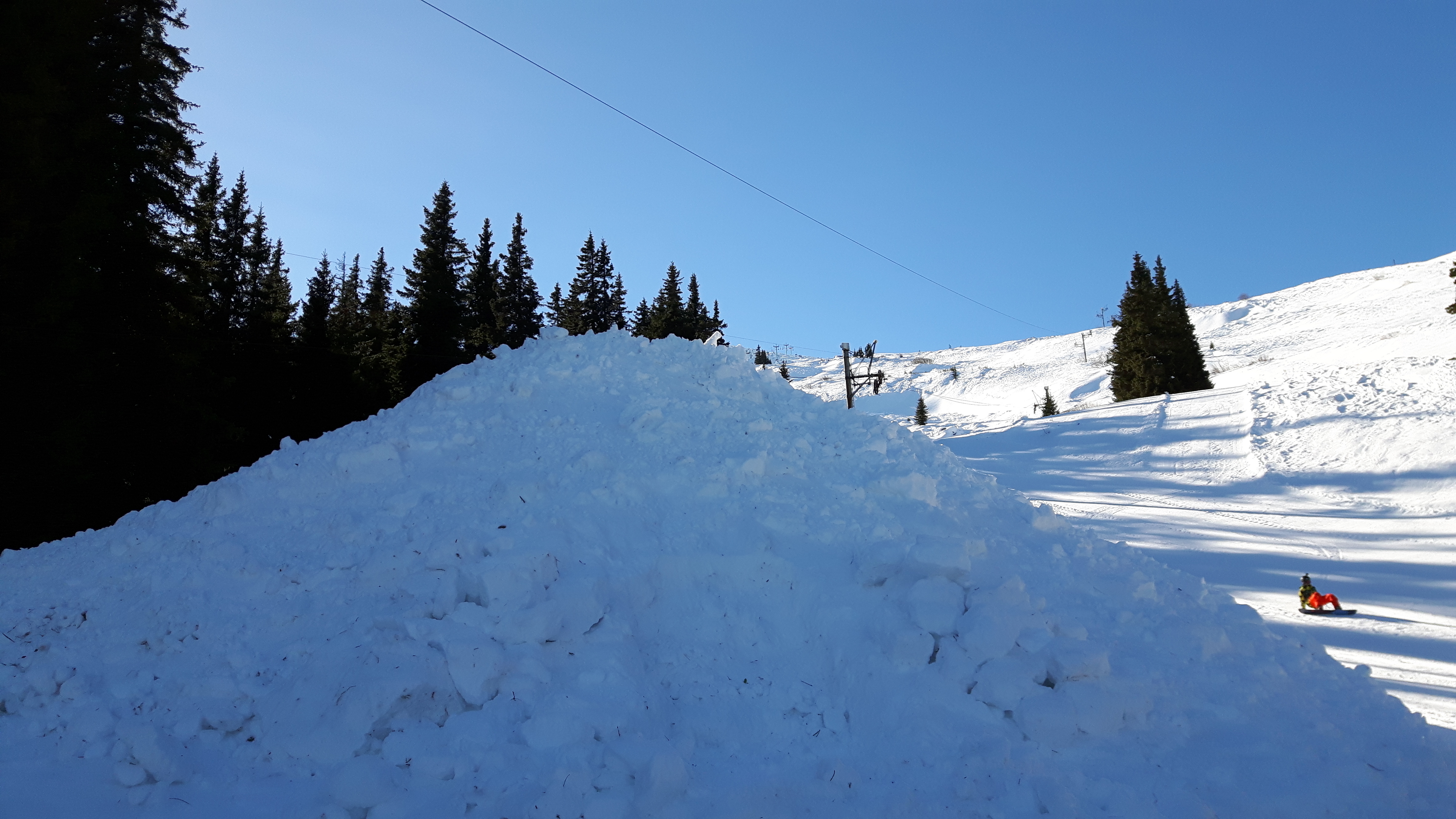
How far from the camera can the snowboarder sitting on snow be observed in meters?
12.2

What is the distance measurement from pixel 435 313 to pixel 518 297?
672 centimetres

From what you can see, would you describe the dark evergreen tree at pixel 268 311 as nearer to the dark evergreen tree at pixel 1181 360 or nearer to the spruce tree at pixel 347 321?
the spruce tree at pixel 347 321

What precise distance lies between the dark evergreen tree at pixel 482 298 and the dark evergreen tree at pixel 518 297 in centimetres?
43

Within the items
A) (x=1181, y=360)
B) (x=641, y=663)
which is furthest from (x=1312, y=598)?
(x=1181, y=360)

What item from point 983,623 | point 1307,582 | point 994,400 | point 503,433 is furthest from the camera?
point 994,400

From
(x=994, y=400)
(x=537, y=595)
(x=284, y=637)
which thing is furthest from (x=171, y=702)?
(x=994, y=400)

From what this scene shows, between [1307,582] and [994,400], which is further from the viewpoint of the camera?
[994,400]

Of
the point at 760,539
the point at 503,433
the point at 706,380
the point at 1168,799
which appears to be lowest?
the point at 1168,799

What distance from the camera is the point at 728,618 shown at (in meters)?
6.88

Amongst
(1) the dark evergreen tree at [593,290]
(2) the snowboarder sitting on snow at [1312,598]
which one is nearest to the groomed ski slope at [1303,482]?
(2) the snowboarder sitting on snow at [1312,598]

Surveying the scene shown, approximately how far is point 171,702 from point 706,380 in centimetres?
856

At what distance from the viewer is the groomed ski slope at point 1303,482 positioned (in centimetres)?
1182

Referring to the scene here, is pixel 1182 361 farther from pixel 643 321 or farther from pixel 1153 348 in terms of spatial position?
→ pixel 643 321

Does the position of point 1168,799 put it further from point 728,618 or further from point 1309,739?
point 728,618
